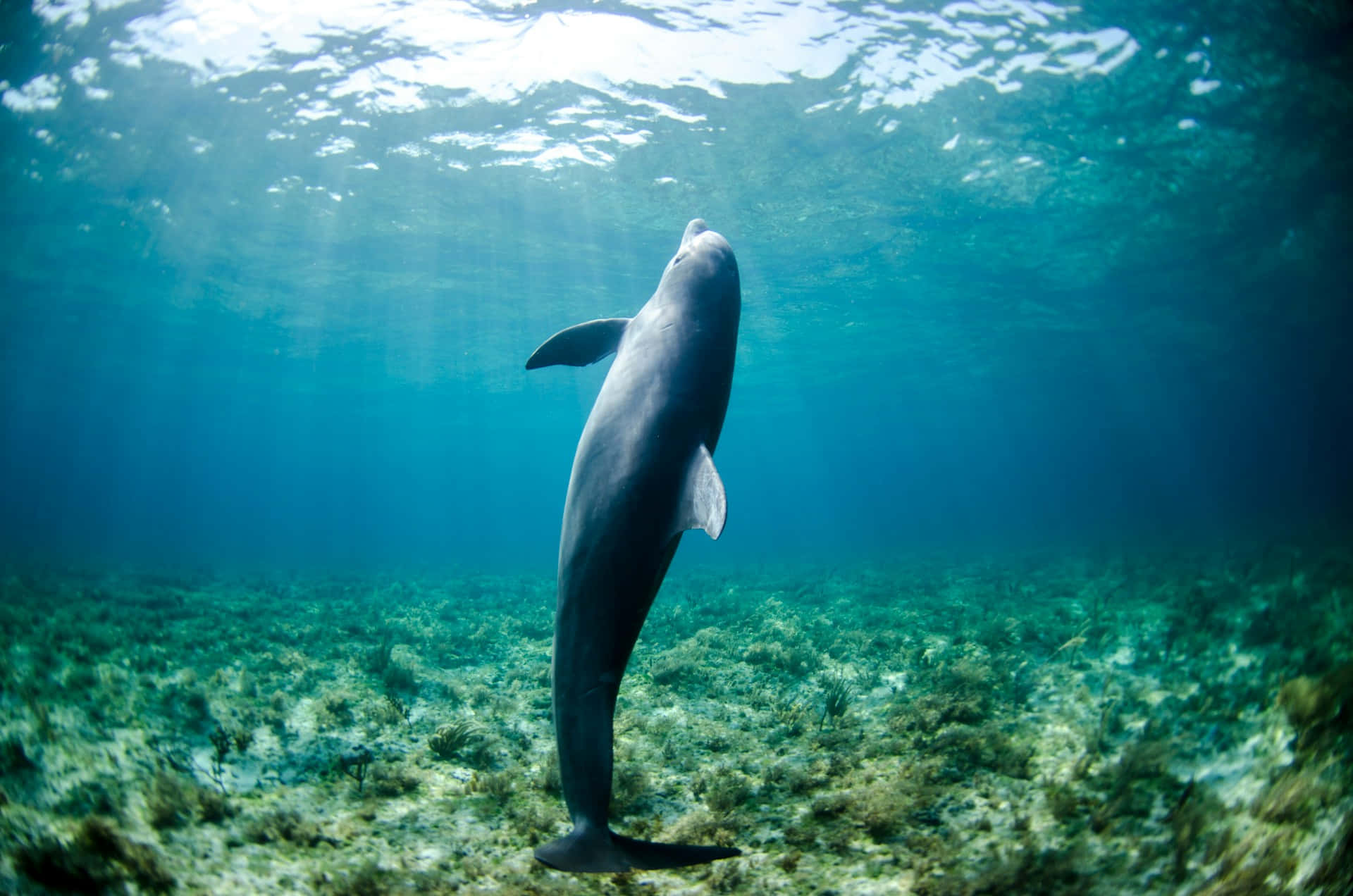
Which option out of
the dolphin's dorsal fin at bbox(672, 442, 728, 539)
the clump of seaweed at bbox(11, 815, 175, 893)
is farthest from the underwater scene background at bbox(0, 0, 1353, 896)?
the dolphin's dorsal fin at bbox(672, 442, 728, 539)

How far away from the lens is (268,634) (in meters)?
10.3

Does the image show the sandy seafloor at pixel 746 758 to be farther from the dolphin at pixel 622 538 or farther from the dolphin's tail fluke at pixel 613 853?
the dolphin at pixel 622 538

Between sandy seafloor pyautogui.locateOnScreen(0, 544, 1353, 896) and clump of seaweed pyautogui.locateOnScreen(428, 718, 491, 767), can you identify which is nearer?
sandy seafloor pyautogui.locateOnScreen(0, 544, 1353, 896)

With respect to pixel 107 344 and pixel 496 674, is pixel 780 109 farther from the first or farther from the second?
pixel 107 344

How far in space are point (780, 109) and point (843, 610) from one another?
1217 cm

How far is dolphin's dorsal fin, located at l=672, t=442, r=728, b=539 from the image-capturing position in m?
2.50

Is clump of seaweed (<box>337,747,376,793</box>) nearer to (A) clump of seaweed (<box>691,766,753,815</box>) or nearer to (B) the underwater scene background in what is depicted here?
(B) the underwater scene background

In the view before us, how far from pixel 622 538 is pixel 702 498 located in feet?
1.27

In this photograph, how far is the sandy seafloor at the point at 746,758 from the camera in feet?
9.23

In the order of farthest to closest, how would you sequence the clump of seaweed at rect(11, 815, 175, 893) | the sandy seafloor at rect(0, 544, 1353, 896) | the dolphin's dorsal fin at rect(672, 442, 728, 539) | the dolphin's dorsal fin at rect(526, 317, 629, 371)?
the dolphin's dorsal fin at rect(526, 317, 629, 371) < the sandy seafloor at rect(0, 544, 1353, 896) < the dolphin's dorsal fin at rect(672, 442, 728, 539) < the clump of seaweed at rect(11, 815, 175, 893)

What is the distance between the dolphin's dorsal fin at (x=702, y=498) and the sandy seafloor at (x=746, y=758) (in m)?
2.04

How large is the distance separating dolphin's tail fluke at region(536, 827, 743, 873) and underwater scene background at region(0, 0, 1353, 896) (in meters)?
0.71

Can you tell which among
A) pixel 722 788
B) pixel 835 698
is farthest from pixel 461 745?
pixel 835 698

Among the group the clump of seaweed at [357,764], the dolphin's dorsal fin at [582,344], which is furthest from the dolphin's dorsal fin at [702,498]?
the clump of seaweed at [357,764]
